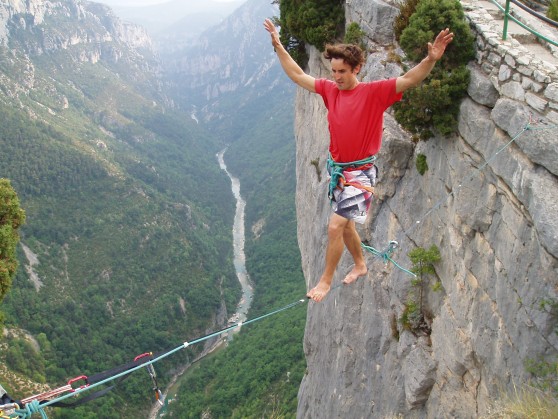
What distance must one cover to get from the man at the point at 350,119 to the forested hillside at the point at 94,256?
4194cm

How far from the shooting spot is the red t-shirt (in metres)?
6.34

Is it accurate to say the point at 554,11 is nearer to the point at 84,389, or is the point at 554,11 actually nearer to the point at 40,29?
the point at 84,389

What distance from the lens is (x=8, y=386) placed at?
41469 millimetres

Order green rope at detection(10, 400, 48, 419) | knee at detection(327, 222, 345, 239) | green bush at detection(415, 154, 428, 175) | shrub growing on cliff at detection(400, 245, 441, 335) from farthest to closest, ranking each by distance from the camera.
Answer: green bush at detection(415, 154, 428, 175)
shrub growing on cliff at detection(400, 245, 441, 335)
knee at detection(327, 222, 345, 239)
green rope at detection(10, 400, 48, 419)

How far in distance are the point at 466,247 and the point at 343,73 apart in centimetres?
394

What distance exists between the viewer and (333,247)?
7344mm

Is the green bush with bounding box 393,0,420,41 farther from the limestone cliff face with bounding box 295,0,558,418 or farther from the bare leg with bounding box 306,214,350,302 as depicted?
the bare leg with bounding box 306,214,350,302

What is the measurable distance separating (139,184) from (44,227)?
85.2ft

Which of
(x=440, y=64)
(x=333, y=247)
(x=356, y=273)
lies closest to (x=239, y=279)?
(x=356, y=273)

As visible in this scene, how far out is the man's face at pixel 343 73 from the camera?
6.22 metres

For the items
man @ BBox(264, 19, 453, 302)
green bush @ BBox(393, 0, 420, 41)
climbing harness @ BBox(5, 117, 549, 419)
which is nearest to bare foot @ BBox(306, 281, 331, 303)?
man @ BBox(264, 19, 453, 302)

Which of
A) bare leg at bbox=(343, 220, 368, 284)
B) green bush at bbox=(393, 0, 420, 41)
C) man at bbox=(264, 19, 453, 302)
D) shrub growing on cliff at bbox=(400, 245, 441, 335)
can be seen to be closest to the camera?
man at bbox=(264, 19, 453, 302)

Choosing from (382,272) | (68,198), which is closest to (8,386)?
(382,272)

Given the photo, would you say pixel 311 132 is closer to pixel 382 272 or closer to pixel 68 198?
pixel 382 272
